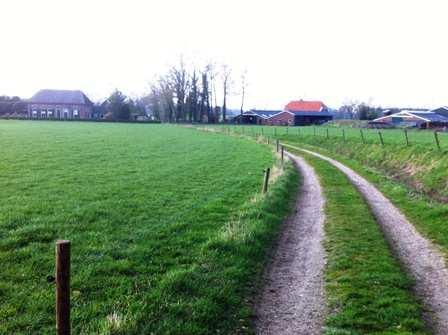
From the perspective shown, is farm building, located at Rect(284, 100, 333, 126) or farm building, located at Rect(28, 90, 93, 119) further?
farm building, located at Rect(28, 90, 93, 119)

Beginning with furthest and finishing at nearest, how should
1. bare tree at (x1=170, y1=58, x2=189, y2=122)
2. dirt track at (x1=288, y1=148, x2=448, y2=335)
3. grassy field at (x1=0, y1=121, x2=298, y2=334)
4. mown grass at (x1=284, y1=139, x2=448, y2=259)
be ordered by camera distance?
bare tree at (x1=170, y1=58, x2=189, y2=122)
mown grass at (x1=284, y1=139, x2=448, y2=259)
dirt track at (x1=288, y1=148, x2=448, y2=335)
grassy field at (x1=0, y1=121, x2=298, y2=334)

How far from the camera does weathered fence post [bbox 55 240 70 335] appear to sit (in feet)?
15.2

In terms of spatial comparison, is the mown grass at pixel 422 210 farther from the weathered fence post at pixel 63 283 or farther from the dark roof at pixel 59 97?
the dark roof at pixel 59 97

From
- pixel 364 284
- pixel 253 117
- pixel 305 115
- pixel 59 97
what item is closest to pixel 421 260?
pixel 364 284

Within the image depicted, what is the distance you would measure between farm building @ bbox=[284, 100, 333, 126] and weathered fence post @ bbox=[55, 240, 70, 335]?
120703mm

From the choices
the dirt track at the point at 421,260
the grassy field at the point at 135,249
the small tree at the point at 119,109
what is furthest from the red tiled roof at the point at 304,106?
the dirt track at the point at 421,260

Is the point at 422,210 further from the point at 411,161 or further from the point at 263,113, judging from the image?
the point at 263,113

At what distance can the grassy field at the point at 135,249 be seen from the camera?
6152 mm

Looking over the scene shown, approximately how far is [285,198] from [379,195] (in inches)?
177

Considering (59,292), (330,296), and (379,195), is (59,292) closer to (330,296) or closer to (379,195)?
(330,296)

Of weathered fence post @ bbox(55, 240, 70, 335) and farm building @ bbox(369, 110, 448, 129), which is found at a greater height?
farm building @ bbox(369, 110, 448, 129)

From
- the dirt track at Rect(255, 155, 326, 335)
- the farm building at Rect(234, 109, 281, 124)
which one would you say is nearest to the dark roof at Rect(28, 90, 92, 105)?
the farm building at Rect(234, 109, 281, 124)

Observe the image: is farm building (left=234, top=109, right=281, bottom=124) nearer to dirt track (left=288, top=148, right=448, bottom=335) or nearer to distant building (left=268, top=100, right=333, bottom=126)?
distant building (left=268, top=100, right=333, bottom=126)

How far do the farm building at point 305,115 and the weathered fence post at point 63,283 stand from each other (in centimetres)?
12070
